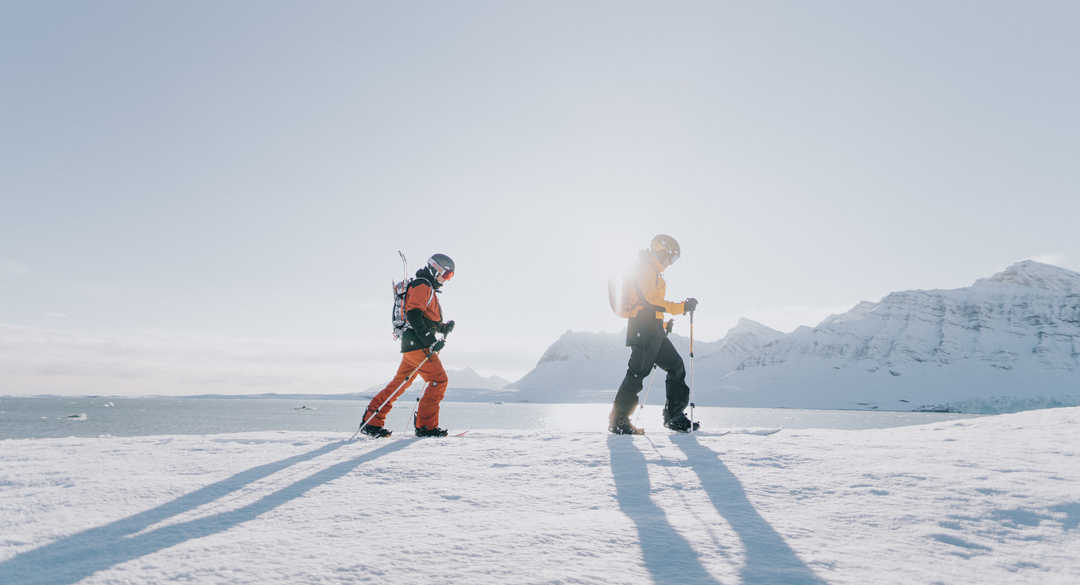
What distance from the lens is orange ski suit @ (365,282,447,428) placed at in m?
7.10

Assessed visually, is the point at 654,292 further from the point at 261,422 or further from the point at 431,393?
the point at 261,422

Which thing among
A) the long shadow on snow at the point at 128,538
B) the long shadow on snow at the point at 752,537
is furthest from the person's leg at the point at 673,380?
the long shadow on snow at the point at 128,538

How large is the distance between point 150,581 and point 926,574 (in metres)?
3.14

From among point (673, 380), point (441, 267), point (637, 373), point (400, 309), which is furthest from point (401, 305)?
point (673, 380)

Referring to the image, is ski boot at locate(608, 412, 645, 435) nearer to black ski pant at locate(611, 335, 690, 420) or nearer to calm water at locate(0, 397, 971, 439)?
black ski pant at locate(611, 335, 690, 420)

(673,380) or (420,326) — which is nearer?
(420,326)

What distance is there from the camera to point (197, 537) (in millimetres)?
2641

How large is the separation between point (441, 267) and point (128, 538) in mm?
5004

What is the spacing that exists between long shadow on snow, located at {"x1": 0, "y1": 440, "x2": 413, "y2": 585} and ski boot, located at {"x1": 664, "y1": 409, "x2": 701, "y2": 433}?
5.15m

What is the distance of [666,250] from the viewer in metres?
7.56

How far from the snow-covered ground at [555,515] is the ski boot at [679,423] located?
245 centimetres

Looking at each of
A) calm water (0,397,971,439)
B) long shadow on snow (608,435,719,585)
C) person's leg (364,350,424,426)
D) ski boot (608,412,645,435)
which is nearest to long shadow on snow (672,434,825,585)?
long shadow on snow (608,435,719,585)

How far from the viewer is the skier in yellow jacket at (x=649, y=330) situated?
7.21m

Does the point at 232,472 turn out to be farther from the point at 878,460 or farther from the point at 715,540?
the point at 878,460
